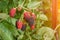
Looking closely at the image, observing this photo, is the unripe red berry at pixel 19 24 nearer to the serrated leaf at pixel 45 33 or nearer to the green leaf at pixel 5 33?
the green leaf at pixel 5 33

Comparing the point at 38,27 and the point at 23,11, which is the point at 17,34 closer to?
the point at 23,11

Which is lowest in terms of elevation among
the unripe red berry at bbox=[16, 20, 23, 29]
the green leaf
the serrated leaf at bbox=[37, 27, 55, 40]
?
the serrated leaf at bbox=[37, 27, 55, 40]

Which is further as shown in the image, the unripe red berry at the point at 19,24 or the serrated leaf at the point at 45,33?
the serrated leaf at the point at 45,33

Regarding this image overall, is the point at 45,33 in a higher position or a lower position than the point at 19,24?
lower

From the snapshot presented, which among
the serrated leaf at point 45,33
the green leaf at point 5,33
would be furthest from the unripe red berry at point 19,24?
the serrated leaf at point 45,33

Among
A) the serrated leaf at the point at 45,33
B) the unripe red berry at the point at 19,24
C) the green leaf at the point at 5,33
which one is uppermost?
the unripe red berry at the point at 19,24

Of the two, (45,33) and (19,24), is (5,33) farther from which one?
(45,33)

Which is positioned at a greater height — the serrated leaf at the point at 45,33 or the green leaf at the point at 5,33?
the green leaf at the point at 5,33

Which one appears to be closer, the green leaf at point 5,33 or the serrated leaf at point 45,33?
the green leaf at point 5,33

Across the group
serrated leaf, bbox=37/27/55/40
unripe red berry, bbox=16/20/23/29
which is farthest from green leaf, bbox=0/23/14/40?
serrated leaf, bbox=37/27/55/40

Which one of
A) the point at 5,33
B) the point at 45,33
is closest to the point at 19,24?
the point at 5,33

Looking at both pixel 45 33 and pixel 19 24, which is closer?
pixel 19 24

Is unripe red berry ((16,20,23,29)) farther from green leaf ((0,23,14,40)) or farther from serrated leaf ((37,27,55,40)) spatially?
serrated leaf ((37,27,55,40))
